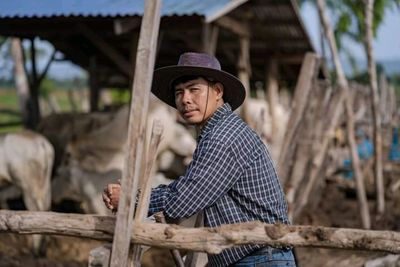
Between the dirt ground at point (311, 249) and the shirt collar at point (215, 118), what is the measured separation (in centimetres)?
295

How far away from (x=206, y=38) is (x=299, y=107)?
193 cm

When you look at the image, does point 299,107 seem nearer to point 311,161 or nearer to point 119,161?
point 311,161

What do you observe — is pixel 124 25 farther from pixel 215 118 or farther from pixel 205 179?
pixel 205 179

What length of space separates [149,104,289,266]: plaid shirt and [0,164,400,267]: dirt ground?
2.87 meters

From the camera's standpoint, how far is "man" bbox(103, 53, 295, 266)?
2629 mm

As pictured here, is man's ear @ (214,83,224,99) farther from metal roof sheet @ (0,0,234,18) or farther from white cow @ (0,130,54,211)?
white cow @ (0,130,54,211)

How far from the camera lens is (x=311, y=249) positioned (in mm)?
6777

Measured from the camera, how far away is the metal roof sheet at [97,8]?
24.8 feet

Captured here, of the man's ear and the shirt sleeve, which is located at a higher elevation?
the man's ear

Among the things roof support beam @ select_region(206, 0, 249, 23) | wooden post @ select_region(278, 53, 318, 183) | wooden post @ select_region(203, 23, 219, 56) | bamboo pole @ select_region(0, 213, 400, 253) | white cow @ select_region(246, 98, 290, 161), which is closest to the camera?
bamboo pole @ select_region(0, 213, 400, 253)

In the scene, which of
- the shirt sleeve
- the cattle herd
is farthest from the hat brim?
the cattle herd

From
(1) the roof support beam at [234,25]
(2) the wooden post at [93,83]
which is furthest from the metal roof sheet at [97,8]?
(2) the wooden post at [93,83]

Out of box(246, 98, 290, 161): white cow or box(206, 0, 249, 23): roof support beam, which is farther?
box(246, 98, 290, 161): white cow

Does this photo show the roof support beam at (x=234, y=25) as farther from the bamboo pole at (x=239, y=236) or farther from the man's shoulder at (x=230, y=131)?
the bamboo pole at (x=239, y=236)
